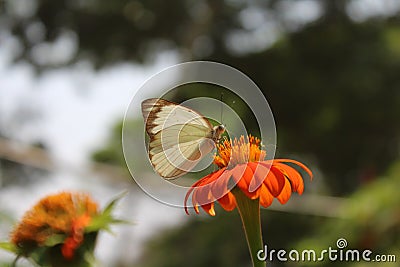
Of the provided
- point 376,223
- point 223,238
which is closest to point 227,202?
point 376,223

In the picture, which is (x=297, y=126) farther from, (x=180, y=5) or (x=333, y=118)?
(x=180, y=5)

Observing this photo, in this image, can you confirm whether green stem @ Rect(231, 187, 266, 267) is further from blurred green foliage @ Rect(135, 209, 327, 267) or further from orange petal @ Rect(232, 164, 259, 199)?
blurred green foliage @ Rect(135, 209, 327, 267)

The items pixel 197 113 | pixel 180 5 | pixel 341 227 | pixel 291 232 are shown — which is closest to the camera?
pixel 197 113

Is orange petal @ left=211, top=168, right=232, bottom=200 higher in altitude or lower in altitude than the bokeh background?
lower

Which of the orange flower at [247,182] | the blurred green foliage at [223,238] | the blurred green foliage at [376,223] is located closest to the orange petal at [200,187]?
the orange flower at [247,182]

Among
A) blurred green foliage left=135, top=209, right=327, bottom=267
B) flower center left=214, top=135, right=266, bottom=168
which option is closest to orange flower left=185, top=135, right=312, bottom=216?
flower center left=214, top=135, right=266, bottom=168

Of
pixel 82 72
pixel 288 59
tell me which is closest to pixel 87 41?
pixel 82 72
